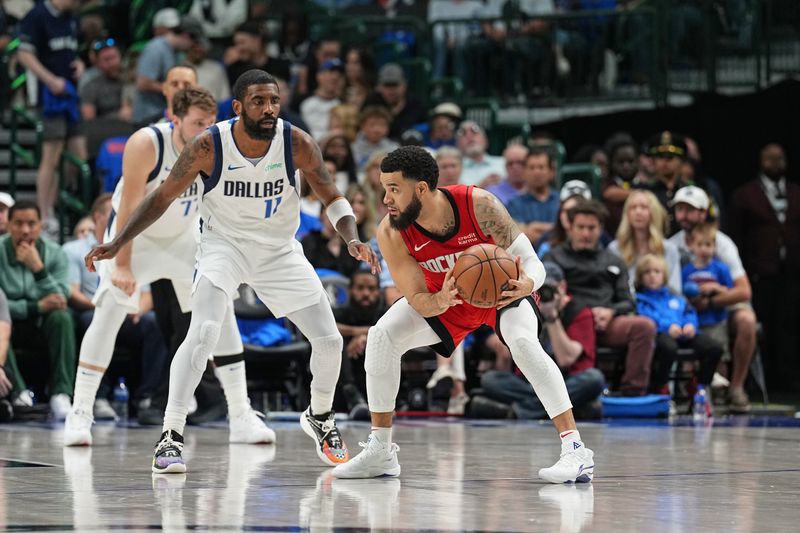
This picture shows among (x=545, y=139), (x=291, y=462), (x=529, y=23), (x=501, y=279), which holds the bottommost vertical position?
(x=291, y=462)

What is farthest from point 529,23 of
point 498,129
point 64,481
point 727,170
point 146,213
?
point 64,481

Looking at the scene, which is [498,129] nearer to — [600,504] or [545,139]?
[545,139]

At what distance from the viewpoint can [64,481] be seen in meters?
6.67

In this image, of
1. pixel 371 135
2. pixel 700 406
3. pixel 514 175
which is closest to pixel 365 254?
pixel 700 406

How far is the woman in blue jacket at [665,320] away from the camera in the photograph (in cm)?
1173

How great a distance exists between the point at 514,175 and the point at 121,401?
13.2 ft

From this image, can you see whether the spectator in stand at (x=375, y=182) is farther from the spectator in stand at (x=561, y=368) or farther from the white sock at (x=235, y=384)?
the white sock at (x=235, y=384)

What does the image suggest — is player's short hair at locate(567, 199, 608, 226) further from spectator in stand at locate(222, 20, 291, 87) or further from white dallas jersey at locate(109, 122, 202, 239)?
spectator in stand at locate(222, 20, 291, 87)

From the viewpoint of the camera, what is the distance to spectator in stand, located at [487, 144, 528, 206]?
12.8 meters

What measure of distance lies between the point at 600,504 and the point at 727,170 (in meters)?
9.98

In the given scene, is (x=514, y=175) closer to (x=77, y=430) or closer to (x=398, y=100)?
(x=398, y=100)

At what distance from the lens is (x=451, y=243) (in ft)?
22.5

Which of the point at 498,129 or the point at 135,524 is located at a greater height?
the point at 498,129

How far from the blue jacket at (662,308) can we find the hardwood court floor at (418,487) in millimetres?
2255
